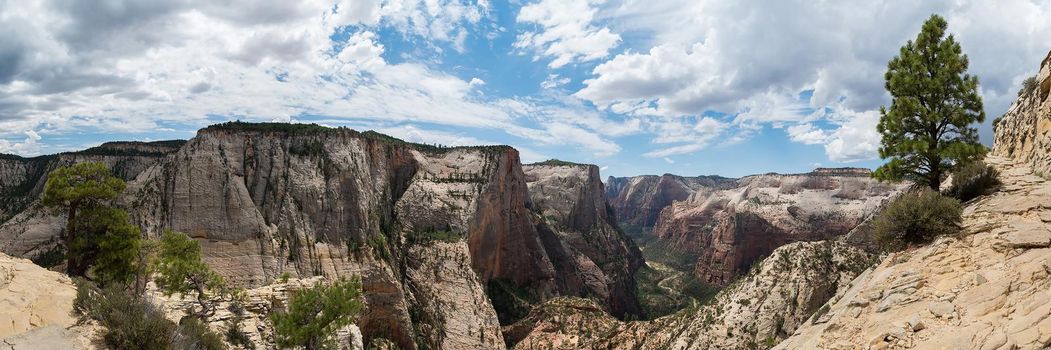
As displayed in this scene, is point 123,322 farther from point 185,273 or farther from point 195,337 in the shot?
point 185,273

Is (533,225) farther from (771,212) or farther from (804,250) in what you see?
(771,212)

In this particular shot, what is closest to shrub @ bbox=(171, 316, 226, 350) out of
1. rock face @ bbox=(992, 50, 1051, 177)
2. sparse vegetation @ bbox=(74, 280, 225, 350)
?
sparse vegetation @ bbox=(74, 280, 225, 350)

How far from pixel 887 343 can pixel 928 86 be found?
1243 centimetres

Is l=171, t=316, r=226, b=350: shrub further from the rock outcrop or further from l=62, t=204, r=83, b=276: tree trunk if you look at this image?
l=62, t=204, r=83, b=276: tree trunk

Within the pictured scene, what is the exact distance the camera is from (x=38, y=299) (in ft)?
45.9

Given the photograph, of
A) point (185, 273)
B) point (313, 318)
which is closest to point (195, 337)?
point (313, 318)

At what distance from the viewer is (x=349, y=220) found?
2218 inches

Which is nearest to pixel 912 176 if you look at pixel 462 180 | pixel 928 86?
pixel 928 86

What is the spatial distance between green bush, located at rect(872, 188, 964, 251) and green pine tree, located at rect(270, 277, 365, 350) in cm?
2147

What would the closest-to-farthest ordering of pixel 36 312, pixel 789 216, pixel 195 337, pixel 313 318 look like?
pixel 36 312 → pixel 195 337 → pixel 313 318 → pixel 789 216

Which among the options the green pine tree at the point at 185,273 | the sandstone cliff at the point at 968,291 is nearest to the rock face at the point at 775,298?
the sandstone cliff at the point at 968,291

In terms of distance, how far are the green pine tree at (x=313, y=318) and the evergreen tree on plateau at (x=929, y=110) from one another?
23.5 metres

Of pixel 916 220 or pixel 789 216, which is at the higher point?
pixel 916 220

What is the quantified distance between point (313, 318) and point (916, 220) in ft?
75.7
